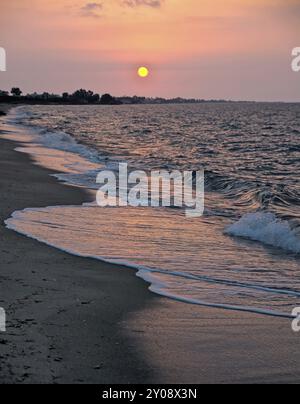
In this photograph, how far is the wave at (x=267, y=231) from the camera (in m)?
9.50

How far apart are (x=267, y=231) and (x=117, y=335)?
561cm

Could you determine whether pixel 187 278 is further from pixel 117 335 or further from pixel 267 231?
pixel 267 231

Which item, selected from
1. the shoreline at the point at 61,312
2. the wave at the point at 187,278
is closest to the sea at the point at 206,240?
the wave at the point at 187,278

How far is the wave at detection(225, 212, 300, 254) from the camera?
31.2ft

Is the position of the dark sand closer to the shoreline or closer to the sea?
the shoreline

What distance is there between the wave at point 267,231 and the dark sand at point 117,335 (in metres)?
3.36

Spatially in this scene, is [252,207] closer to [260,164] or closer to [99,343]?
[99,343]

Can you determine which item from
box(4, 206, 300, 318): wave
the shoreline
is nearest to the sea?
box(4, 206, 300, 318): wave

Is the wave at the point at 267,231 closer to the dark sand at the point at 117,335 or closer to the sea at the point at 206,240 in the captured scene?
the sea at the point at 206,240

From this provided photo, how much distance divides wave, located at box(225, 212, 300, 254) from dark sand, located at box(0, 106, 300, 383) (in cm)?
336

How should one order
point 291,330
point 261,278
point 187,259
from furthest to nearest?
point 187,259, point 261,278, point 291,330
